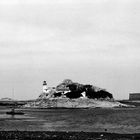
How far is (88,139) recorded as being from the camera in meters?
45.7

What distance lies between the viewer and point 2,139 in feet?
147

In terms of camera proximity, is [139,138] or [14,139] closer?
[14,139]

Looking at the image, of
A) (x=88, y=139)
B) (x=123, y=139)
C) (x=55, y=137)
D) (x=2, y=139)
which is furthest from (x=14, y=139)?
(x=123, y=139)

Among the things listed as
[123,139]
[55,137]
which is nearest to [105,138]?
[123,139]

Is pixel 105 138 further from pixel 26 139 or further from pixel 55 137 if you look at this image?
pixel 26 139

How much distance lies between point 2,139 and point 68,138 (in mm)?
6868

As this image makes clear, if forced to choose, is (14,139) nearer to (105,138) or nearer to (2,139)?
(2,139)

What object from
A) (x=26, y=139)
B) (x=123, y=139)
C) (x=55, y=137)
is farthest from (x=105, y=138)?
(x=26, y=139)

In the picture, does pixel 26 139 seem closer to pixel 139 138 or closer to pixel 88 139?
pixel 88 139

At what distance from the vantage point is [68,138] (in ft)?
153

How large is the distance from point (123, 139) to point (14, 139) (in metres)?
11.3

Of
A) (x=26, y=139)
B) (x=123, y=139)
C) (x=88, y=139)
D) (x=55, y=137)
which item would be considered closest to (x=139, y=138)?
(x=123, y=139)

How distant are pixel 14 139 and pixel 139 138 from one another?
13499 mm

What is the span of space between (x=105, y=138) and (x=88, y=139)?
2556mm
